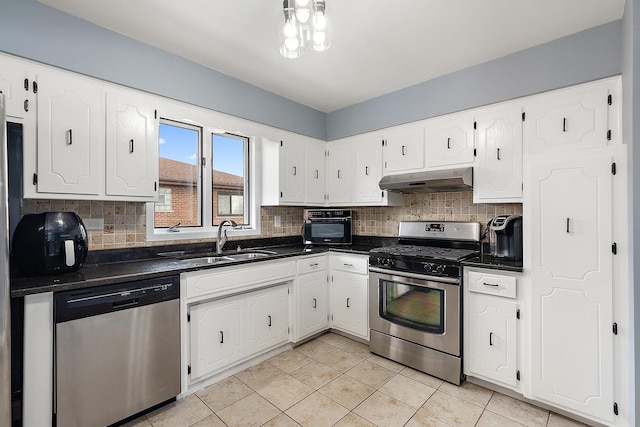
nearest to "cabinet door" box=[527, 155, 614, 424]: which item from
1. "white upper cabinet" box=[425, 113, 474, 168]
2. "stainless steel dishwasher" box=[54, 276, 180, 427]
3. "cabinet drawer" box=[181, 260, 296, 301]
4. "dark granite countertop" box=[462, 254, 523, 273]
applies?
"dark granite countertop" box=[462, 254, 523, 273]

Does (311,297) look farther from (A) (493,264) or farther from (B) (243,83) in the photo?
(B) (243,83)

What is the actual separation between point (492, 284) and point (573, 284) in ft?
1.51

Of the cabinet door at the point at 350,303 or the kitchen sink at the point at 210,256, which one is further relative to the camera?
the cabinet door at the point at 350,303

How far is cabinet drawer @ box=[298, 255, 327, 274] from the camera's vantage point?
9.57ft

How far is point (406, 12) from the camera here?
1.84 metres

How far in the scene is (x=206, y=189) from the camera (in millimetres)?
2906

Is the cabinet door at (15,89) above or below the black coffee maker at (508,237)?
above

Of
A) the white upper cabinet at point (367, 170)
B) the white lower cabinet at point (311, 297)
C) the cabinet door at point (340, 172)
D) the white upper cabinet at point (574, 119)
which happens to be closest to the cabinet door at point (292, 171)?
the cabinet door at point (340, 172)

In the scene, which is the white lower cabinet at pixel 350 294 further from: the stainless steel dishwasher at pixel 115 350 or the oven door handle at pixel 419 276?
the stainless steel dishwasher at pixel 115 350

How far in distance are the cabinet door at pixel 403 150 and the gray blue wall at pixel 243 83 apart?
0.44ft

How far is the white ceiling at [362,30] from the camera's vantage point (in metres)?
1.80

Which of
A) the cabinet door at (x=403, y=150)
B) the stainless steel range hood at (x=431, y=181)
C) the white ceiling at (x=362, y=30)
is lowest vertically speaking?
the stainless steel range hood at (x=431, y=181)

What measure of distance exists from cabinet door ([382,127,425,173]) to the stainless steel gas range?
24.8 inches

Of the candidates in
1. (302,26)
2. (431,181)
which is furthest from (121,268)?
(431,181)
